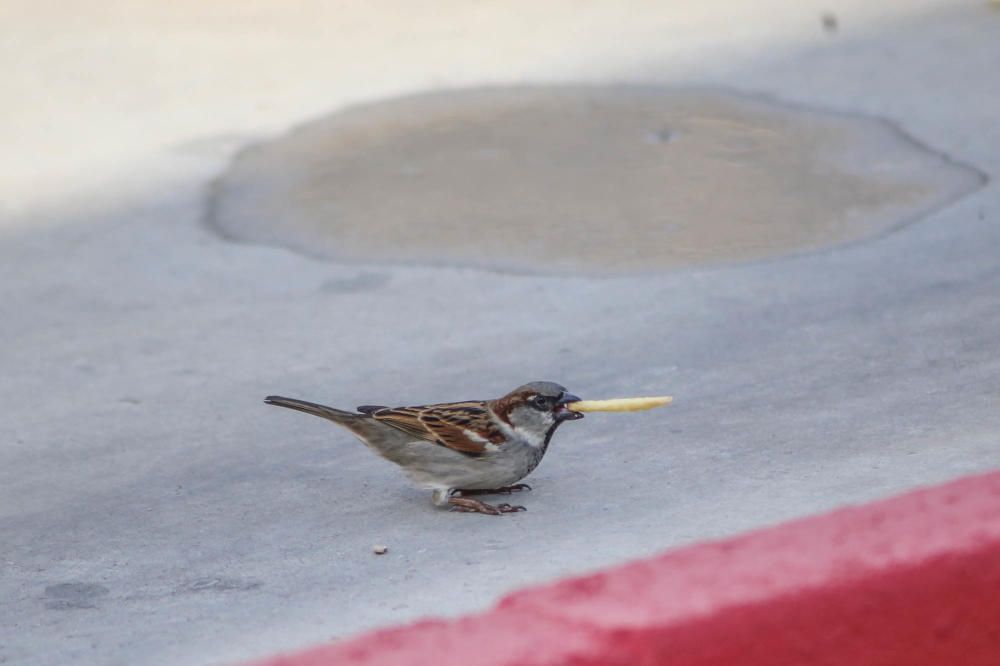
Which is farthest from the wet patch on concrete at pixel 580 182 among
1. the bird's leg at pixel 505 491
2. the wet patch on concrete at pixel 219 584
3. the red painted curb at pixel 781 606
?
the red painted curb at pixel 781 606

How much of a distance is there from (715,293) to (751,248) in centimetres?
70

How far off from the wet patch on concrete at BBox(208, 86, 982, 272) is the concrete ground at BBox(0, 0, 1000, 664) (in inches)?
9.2

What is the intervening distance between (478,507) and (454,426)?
30 cm

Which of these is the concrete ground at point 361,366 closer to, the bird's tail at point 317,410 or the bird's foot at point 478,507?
the bird's foot at point 478,507

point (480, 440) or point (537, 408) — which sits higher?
point (537, 408)

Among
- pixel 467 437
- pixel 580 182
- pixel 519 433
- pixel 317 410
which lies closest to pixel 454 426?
pixel 467 437

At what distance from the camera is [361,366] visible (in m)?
6.93

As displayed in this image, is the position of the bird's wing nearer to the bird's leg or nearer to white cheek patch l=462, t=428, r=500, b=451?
white cheek patch l=462, t=428, r=500, b=451

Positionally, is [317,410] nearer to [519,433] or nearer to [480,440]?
[480,440]

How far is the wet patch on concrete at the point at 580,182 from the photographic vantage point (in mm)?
8359

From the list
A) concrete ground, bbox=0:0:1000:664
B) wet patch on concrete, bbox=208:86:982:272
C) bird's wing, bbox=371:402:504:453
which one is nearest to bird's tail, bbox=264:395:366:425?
bird's wing, bbox=371:402:504:453

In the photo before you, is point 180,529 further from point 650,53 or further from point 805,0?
point 805,0

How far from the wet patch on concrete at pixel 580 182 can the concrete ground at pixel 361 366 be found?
9.2 inches

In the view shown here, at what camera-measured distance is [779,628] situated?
3.10 meters
